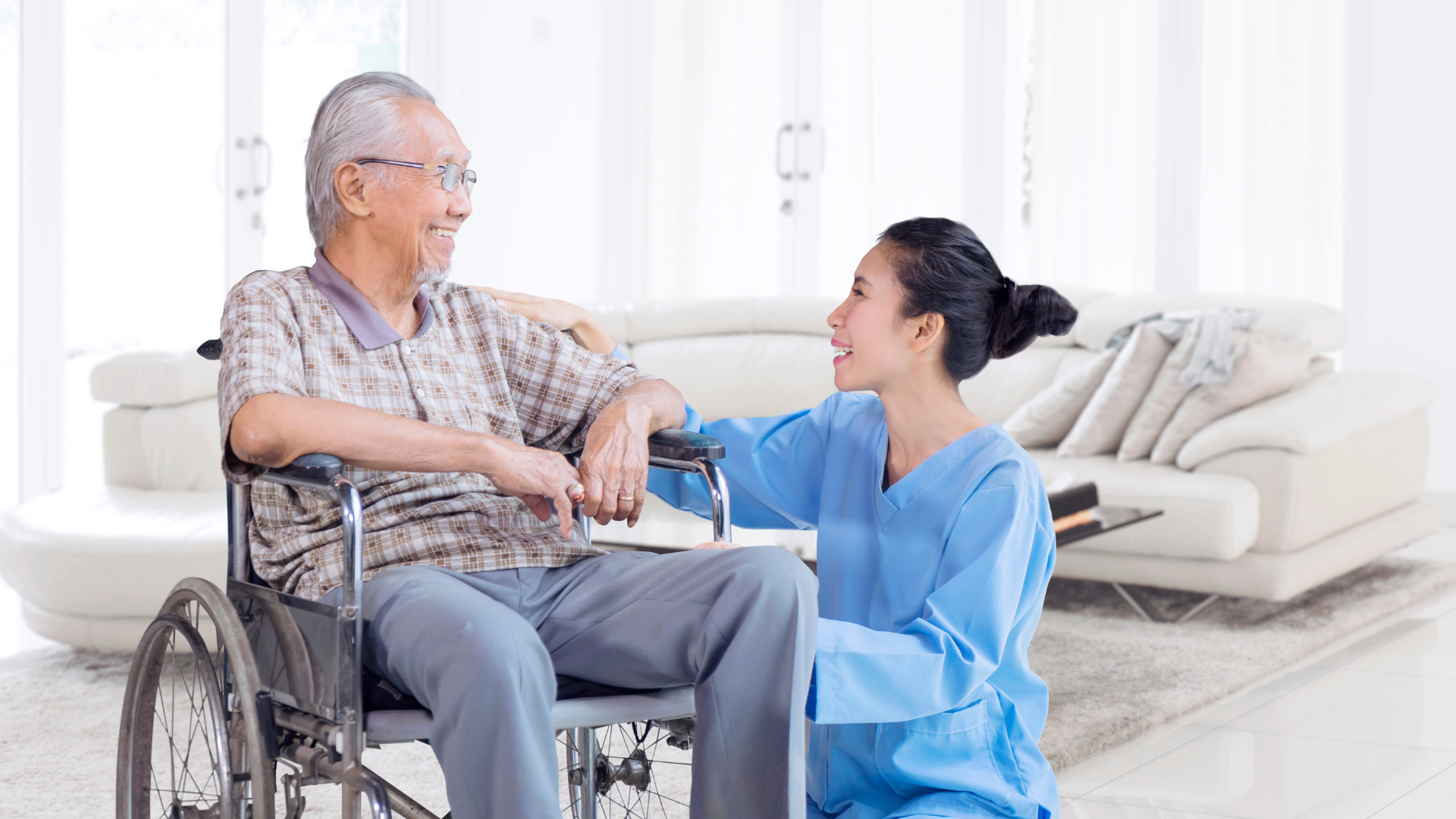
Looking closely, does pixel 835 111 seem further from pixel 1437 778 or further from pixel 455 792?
pixel 455 792

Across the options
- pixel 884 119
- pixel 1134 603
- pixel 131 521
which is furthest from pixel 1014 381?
pixel 131 521

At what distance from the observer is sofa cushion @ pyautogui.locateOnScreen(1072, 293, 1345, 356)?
3973 millimetres

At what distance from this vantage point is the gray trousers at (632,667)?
124 cm

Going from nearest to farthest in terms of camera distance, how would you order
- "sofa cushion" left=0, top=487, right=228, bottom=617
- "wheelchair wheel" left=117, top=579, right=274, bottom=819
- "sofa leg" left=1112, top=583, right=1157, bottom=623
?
"wheelchair wheel" left=117, top=579, right=274, bottom=819, "sofa cushion" left=0, top=487, right=228, bottom=617, "sofa leg" left=1112, top=583, right=1157, bottom=623

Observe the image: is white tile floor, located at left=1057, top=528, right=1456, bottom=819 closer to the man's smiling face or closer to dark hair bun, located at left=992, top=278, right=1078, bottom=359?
dark hair bun, located at left=992, top=278, right=1078, bottom=359

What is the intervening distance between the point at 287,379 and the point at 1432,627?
3113 millimetres

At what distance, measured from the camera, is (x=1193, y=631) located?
3369mm

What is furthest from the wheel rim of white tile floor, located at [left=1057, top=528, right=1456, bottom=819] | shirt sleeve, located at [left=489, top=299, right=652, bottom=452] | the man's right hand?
white tile floor, located at [left=1057, top=528, right=1456, bottom=819]

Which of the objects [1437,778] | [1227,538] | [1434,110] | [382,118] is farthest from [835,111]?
[382,118]

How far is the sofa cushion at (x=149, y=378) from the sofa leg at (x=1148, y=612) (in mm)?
2434

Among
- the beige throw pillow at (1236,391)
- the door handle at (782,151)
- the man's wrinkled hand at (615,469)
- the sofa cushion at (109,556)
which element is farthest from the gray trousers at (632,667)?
the door handle at (782,151)

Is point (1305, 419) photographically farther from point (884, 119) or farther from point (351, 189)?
point (884, 119)

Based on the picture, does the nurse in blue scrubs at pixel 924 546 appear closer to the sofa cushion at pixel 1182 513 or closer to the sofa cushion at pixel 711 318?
the sofa cushion at pixel 1182 513

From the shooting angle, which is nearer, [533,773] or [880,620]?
[533,773]
